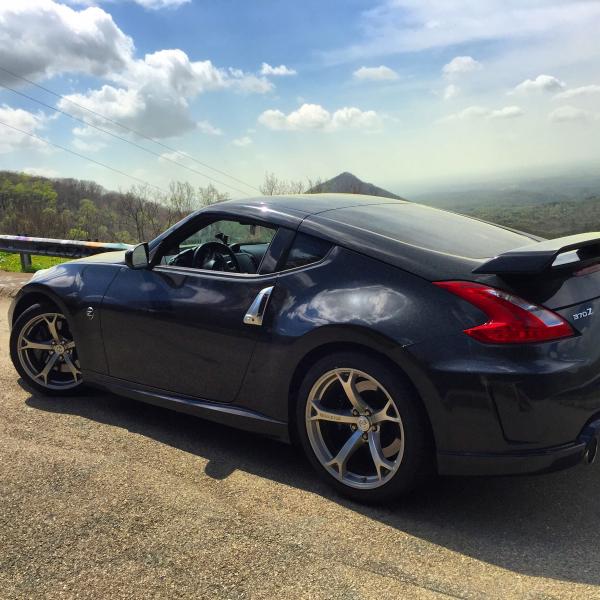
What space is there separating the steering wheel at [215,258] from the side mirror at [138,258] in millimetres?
320

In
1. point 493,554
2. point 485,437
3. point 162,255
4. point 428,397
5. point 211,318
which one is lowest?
point 493,554

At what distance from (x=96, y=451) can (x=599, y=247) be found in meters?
2.90

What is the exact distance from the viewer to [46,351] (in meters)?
4.32

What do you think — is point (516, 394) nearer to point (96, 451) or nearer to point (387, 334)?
point (387, 334)

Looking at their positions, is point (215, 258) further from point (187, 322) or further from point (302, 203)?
point (302, 203)

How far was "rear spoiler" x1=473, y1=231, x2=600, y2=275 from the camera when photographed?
2404 mm

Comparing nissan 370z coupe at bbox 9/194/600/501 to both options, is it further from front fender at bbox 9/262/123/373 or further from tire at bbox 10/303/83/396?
tire at bbox 10/303/83/396

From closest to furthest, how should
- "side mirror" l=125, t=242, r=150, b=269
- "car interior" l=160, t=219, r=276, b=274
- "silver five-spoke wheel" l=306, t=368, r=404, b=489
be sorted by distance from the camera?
"silver five-spoke wheel" l=306, t=368, r=404, b=489 < "car interior" l=160, t=219, r=276, b=274 < "side mirror" l=125, t=242, r=150, b=269

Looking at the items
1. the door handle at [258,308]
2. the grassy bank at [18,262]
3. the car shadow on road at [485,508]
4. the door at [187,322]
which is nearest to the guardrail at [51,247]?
the grassy bank at [18,262]

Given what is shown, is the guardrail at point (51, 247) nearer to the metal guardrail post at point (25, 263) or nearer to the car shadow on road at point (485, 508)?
the metal guardrail post at point (25, 263)

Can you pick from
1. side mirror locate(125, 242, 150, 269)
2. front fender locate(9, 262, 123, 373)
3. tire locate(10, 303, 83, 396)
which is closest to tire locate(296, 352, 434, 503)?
side mirror locate(125, 242, 150, 269)

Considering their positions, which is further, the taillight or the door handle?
the door handle

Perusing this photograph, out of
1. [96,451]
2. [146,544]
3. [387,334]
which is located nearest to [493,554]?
[387,334]

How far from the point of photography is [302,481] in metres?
3.05
